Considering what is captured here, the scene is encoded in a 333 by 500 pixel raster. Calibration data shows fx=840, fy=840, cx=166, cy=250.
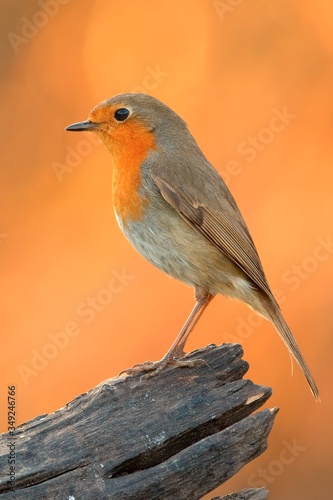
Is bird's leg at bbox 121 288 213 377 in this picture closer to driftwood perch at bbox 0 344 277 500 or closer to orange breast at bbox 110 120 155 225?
driftwood perch at bbox 0 344 277 500

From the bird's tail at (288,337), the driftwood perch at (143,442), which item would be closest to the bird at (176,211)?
the bird's tail at (288,337)

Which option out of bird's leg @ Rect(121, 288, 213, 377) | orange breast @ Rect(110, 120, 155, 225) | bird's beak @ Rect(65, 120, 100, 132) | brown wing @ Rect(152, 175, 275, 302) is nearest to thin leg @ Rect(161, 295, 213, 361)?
bird's leg @ Rect(121, 288, 213, 377)

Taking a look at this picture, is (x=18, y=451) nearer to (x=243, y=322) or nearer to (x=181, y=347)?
(x=181, y=347)

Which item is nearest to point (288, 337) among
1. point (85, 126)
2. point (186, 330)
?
point (186, 330)

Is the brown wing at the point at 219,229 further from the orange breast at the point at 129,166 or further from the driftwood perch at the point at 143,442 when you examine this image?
the driftwood perch at the point at 143,442

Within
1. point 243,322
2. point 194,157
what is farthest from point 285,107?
point 194,157

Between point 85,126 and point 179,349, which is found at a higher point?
point 85,126

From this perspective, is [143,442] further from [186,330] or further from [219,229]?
[219,229]
